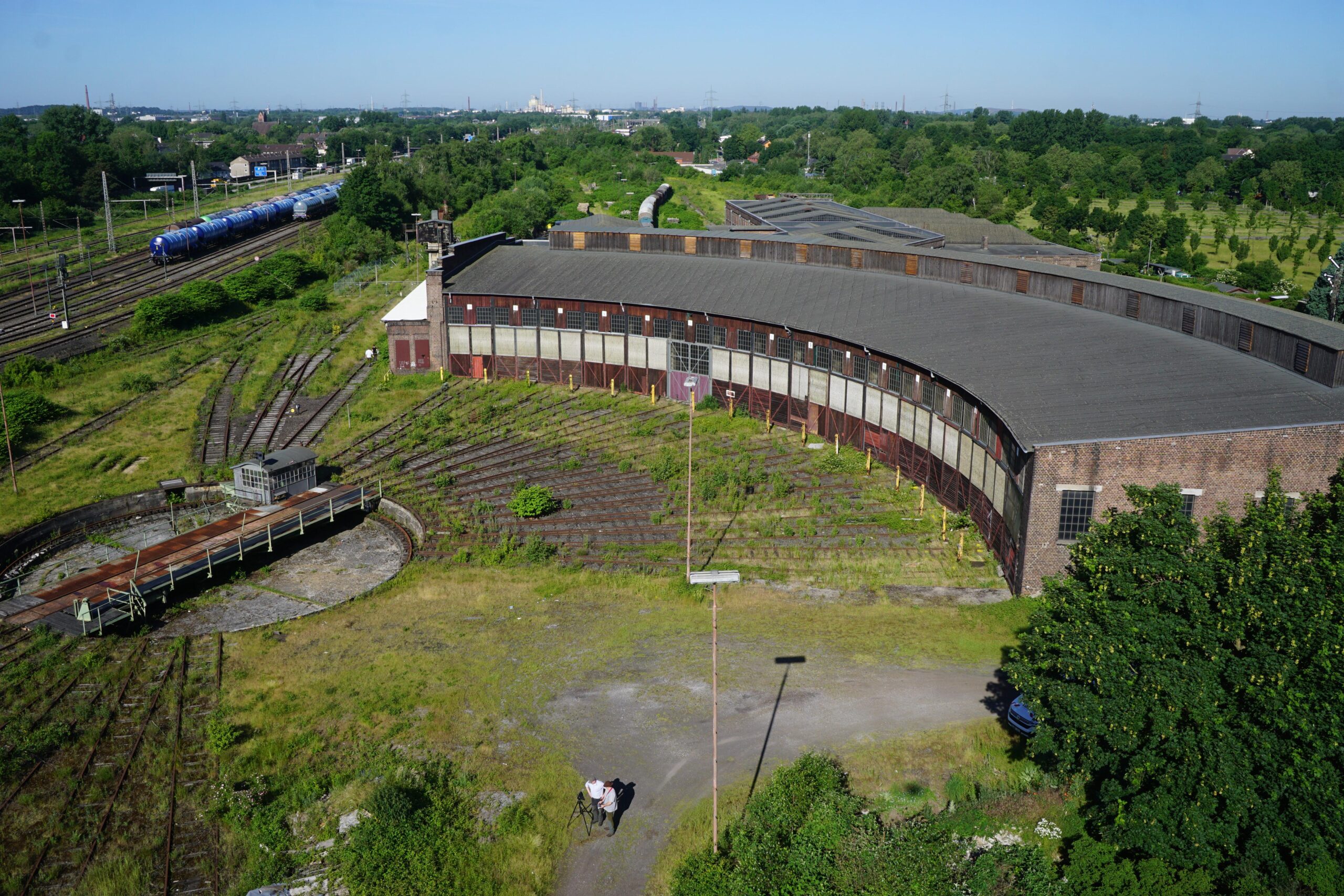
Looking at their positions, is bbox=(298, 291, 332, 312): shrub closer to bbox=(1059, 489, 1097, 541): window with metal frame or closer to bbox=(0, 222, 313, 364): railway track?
bbox=(0, 222, 313, 364): railway track

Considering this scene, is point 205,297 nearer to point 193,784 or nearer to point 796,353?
point 796,353

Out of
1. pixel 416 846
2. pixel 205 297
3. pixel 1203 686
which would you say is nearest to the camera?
pixel 1203 686

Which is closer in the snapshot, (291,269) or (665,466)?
(665,466)

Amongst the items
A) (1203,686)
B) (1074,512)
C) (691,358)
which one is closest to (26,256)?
(691,358)

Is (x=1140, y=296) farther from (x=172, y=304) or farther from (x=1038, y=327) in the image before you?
(x=172, y=304)

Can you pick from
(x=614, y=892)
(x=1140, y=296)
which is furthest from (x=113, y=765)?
(x=1140, y=296)

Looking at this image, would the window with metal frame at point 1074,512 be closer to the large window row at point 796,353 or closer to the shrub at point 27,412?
the large window row at point 796,353

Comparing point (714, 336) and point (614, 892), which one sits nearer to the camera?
point (614, 892)

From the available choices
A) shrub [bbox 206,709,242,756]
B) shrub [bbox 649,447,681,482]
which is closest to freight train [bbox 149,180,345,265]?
shrub [bbox 649,447,681,482]
